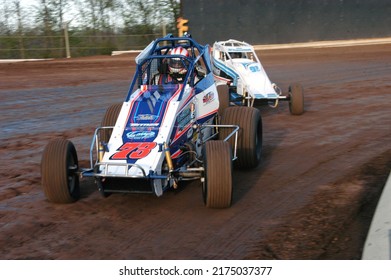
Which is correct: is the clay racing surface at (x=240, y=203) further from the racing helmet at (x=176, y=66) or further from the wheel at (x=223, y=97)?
the racing helmet at (x=176, y=66)

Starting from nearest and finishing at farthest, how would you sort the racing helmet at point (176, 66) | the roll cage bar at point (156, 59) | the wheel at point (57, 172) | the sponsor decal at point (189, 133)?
the wheel at point (57, 172) → the sponsor decal at point (189, 133) → the roll cage bar at point (156, 59) → the racing helmet at point (176, 66)

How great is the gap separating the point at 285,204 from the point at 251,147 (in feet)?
4.40

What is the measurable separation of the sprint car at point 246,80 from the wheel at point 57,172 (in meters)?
5.77

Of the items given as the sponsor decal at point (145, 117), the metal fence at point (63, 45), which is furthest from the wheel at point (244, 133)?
the metal fence at point (63, 45)

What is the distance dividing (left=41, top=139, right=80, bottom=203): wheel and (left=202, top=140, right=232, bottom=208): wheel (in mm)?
1392

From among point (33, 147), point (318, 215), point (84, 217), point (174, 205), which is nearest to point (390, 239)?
point (318, 215)

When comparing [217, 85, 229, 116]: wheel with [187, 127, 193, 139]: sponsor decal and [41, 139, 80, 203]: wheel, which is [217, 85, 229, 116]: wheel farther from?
[41, 139, 80, 203]: wheel

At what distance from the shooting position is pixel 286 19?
28656 mm

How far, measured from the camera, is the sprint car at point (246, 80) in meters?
11.3

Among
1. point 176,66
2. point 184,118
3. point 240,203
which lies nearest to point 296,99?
point 176,66

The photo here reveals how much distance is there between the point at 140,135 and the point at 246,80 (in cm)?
568

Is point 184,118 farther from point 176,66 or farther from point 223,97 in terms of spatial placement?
point 223,97

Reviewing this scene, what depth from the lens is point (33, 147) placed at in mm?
9117

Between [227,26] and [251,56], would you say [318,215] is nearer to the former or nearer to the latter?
[251,56]
